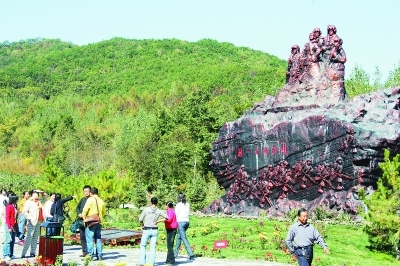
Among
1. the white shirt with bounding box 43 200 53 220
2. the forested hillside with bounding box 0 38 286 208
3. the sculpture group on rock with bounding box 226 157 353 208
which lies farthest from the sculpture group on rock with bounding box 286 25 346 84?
the white shirt with bounding box 43 200 53 220

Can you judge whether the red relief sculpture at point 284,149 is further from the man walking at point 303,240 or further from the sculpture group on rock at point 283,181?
the man walking at point 303,240

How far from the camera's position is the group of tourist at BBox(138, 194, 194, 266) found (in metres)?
9.59

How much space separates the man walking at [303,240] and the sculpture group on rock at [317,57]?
1209 cm

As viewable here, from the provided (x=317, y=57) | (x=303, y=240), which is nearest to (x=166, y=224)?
(x=303, y=240)

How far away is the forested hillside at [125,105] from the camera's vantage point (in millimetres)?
34250

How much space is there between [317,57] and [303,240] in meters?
12.6

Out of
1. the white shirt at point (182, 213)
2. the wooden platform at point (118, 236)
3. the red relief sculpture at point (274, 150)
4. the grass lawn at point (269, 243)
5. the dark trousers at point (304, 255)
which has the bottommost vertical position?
the grass lawn at point (269, 243)

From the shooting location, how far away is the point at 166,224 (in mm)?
10094

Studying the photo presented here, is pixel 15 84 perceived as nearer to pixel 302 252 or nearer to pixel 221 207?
pixel 221 207

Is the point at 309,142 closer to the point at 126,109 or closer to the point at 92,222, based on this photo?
the point at 92,222

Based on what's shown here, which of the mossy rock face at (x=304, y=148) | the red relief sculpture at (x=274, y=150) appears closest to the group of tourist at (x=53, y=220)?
the mossy rock face at (x=304, y=148)

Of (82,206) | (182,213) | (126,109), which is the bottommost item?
(182,213)

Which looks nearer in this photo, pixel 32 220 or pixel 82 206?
pixel 82 206

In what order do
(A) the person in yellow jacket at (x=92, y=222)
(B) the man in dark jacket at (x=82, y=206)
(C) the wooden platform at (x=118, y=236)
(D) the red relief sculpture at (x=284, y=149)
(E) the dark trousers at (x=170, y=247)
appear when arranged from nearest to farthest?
(E) the dark trousers at (x=170, y=247)
(A) the person in yellow jacket at (x=92, y=222)
(B) the man in dark jacket at (x=82, y=206)
(C) the wooden platform at (x=118, y=236)
(D) the red relief sculpture at (x=284, y=149)
